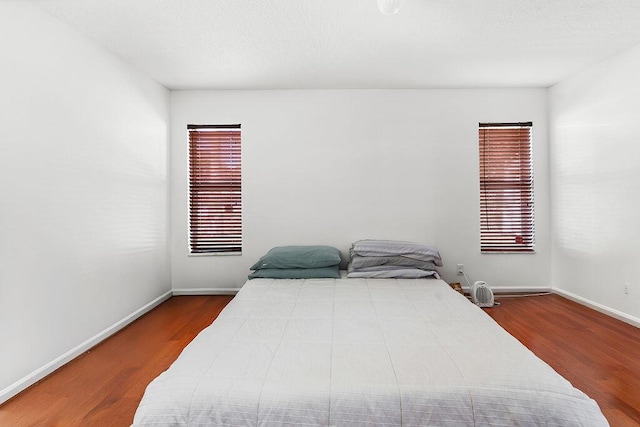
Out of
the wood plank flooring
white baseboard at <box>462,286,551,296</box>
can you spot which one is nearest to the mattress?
the wood plank flooring

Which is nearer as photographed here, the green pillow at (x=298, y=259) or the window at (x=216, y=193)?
the green pillow at (x=298, y=259)

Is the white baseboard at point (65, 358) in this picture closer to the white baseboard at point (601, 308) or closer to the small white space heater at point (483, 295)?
the small white space heater at point (483, 295)

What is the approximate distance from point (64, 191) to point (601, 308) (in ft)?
16.3

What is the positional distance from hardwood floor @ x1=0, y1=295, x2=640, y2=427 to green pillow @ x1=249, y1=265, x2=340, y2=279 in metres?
0.66

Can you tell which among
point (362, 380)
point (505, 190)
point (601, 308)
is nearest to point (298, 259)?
point (362, 380)

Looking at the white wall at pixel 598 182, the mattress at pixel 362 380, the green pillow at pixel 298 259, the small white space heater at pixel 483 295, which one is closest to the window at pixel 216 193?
the green pillow at pixel 298 259

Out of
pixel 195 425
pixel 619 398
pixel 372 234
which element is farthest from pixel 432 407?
pixel 372 234

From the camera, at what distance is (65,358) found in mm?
2439

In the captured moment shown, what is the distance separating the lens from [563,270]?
3863 mm

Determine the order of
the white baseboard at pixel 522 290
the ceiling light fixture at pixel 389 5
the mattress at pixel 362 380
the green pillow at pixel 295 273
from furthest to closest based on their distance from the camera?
the white baseboard at pixel 522 290 < the green pillow at pixel 295 273 < the ceiling light fixture at pixel 389 5 < the mattress at pixel 362 380

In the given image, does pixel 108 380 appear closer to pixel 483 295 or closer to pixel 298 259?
pixel 298 259

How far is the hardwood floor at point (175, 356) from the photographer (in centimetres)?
185

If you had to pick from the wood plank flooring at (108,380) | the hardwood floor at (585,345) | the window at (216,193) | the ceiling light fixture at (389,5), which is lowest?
the wood plank flooring at (108,380)

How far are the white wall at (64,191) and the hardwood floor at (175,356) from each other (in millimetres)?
220
